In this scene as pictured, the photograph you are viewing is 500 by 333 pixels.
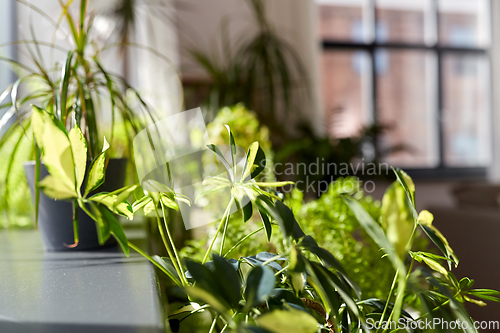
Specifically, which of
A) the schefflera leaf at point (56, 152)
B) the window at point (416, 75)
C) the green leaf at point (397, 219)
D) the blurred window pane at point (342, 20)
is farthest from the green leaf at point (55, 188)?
the blurred window pane at point (342, 20)

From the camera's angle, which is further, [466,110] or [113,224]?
[466,110]

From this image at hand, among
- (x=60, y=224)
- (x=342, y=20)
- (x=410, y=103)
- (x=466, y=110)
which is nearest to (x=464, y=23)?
(x=466, y=110)

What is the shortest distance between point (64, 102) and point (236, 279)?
402mm

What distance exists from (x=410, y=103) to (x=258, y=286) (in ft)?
14.9

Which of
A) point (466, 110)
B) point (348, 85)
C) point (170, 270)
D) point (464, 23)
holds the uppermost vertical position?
point (464, 23)

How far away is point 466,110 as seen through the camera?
14.8 feet

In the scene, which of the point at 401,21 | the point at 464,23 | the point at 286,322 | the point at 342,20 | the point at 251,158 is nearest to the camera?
the point at 286,322

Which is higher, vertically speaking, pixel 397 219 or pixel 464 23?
pixel 464 23

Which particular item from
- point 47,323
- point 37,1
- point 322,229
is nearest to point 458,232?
point 322,229

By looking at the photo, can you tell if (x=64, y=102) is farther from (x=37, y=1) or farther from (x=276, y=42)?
(x=276, y=42)

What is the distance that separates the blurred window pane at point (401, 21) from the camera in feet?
14.0

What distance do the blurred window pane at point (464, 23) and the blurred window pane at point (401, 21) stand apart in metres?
0.21

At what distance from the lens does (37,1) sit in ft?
6.56

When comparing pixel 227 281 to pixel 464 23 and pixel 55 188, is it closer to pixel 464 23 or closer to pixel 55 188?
pixel 55 188
